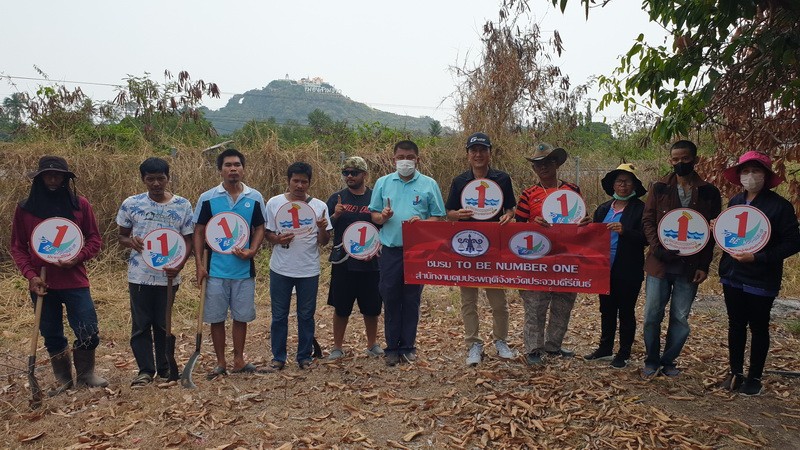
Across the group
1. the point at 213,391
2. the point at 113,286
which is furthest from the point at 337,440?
the point at 113,286

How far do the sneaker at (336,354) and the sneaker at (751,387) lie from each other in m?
3.46

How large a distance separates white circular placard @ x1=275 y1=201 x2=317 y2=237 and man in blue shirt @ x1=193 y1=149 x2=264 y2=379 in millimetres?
174

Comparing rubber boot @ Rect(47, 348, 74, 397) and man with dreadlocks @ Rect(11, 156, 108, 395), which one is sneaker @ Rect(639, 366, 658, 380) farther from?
rubber boot @ Rect(47, 348, 74, 397)

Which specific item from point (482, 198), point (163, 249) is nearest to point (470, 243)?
point (482, 198)

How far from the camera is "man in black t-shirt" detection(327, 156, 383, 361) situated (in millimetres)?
5625

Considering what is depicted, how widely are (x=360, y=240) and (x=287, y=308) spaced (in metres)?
0.91

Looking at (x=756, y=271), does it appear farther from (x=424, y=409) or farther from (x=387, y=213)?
(x=387, y=213)

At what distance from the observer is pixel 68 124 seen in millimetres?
11898

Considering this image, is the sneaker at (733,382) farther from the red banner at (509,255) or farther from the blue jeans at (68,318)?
the blue jeans at (68,318)

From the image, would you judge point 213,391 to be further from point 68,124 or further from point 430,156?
point 68,124

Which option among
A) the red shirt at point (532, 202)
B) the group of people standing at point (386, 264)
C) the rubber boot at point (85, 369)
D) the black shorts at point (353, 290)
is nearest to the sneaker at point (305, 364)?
the group of people standing at point (386, 264)

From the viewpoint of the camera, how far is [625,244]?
5.17m

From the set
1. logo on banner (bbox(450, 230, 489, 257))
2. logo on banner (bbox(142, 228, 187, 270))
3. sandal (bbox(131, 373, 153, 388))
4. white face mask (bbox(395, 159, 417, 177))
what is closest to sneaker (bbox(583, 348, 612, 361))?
logo on banner (bbox(450, 230, 489, 257))

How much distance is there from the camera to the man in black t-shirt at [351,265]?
5625 millimetres
